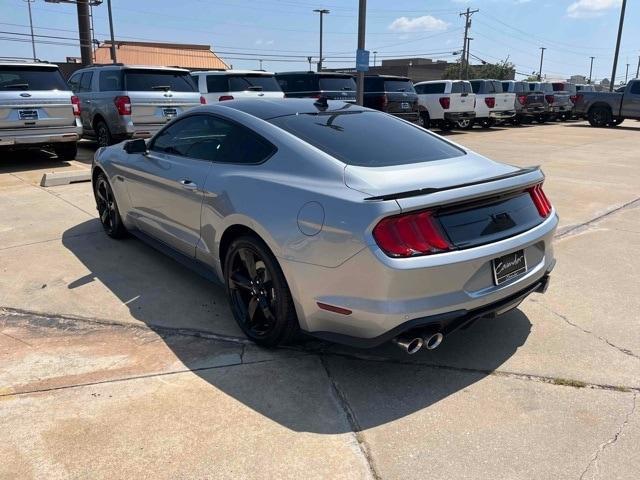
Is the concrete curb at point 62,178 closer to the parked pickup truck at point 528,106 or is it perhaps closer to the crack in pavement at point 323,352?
Result: the crack in pavement at point 323,352

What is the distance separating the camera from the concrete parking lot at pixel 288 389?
258cm

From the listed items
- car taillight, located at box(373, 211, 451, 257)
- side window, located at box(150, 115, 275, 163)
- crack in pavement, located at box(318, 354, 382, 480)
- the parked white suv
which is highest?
the parked white suv

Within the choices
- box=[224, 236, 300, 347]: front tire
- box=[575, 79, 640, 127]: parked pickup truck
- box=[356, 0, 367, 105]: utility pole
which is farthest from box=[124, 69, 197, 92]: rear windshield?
box=[575, 79, 640, 127]: parked pickup truck

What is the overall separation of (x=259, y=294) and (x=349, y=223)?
984mm

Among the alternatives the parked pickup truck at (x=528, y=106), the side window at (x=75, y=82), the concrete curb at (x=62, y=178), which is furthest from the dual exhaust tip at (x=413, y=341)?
the parked pickup truck at (x=528, y=106)

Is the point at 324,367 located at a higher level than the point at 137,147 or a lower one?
lower

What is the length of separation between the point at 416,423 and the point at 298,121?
2.19m

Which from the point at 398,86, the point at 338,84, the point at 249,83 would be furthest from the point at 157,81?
the point at 398,86

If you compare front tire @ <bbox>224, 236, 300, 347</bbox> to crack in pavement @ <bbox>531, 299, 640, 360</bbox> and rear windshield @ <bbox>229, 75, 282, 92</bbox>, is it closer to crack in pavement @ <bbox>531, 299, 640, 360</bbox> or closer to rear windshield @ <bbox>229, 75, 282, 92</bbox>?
crack in pavement @ <bbox>531, 299, 640, 360</bbox>

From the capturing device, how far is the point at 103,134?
11.5 m

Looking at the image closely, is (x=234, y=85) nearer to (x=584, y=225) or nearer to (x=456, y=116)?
(x=584, y=225)

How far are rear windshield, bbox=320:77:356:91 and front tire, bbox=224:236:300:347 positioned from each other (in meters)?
12.2

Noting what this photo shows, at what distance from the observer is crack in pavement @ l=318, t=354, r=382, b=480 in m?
2.55

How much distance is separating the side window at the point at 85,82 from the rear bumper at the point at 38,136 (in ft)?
7.03
